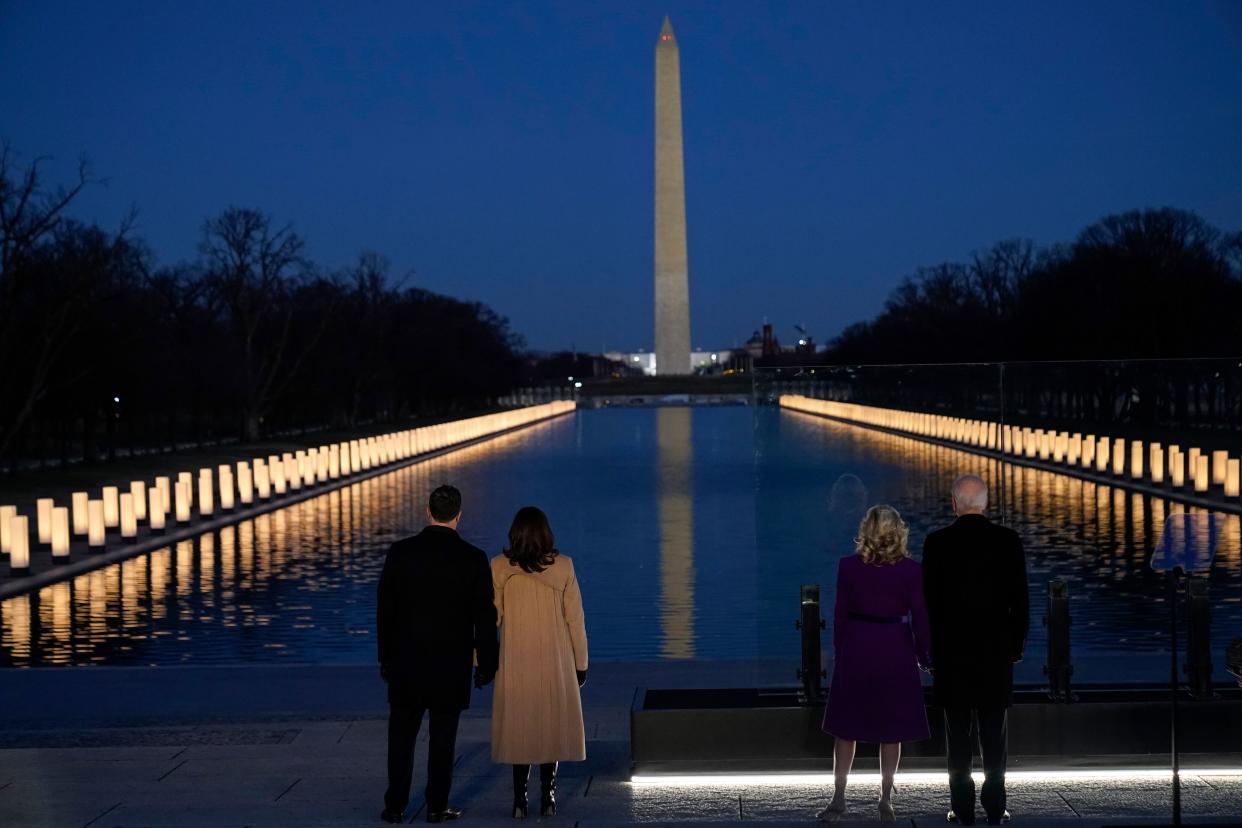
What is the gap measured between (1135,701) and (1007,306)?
8226 centimetres

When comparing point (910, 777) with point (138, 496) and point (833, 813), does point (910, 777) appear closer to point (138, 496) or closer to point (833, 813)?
point (833, 813)

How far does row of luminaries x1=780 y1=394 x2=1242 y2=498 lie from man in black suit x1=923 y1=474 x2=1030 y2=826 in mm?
3025

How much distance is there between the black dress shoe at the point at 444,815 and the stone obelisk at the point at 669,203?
3155 inches

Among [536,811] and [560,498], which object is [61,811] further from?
[560,498]

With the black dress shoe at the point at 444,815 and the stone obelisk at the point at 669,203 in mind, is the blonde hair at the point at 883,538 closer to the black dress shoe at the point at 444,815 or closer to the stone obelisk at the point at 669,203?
the black dress shoe at the point at 444,815

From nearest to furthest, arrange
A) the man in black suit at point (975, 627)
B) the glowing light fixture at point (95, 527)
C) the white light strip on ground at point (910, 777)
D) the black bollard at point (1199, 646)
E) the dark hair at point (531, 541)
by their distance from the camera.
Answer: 1. the man in black suit at point (975, 627)
2. the dark hair at point (531, 541)
3. the white light strip on ground at point (910, 777)
4. the black bollard at point (1199, 646)
5. the glowing light fixture at point (95, 527)

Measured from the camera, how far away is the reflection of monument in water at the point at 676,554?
15203 millimetres

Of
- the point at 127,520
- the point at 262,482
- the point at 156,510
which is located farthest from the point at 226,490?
the point at 127,520

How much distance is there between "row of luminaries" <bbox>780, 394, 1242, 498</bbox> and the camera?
10758mm

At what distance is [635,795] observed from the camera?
839 centimetres

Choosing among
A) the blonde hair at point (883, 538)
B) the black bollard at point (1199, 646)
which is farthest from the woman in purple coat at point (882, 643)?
the black bollard at point (1199, 646)

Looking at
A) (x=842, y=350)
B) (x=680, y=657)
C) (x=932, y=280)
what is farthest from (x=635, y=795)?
(x=842, y=350)

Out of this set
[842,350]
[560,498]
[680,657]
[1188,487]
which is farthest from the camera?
[842,350]

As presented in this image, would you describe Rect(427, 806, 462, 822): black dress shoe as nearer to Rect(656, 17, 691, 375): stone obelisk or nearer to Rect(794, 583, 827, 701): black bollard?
Rect(794, 583, 827, 701): black bollard
